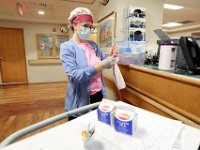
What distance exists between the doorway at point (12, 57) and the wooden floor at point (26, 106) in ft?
1.84

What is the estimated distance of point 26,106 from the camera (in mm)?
2982

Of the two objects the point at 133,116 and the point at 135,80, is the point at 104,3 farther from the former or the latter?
the point at 133,116

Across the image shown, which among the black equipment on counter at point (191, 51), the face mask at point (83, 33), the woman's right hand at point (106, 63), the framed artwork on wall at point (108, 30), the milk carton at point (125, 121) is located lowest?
the milk carton at point (125, 121)

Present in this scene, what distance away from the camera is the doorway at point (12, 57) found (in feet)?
14.7

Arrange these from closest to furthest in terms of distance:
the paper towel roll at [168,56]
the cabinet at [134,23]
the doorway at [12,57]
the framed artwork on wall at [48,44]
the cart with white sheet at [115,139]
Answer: the cart with white sheet at [115,139] < the paper towel roll at [168,56] < the cabinet at [134,23] < the doorway at [12,57] < the framed artwork on wall at [48,44]

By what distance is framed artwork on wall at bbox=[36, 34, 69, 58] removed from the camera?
15.7ft

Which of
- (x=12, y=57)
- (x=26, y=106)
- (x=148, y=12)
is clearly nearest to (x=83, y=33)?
(x=148, y=12)

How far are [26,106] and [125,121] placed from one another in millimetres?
3002

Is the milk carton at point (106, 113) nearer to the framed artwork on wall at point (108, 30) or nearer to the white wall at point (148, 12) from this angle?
the white wall at point (148, 12)

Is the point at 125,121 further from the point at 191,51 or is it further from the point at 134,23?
the point at 134,23

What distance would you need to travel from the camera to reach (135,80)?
1301 millimetres

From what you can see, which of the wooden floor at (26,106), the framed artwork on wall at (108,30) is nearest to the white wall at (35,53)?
the wooden floor at (26,106)

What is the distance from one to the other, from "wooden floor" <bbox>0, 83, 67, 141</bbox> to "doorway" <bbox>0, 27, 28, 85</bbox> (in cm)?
56

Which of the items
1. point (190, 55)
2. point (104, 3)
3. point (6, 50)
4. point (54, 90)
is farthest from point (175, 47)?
point (6, 50)
